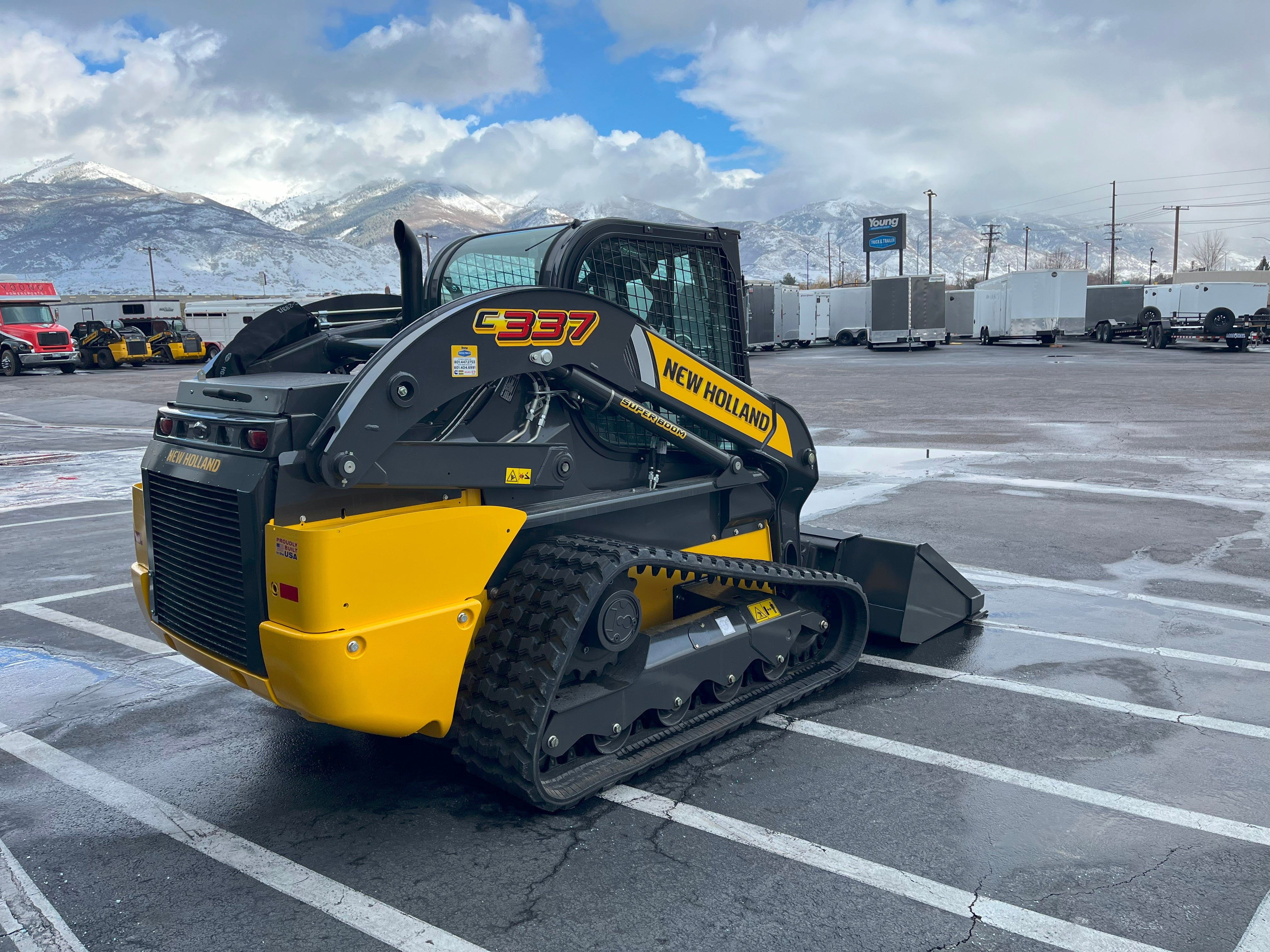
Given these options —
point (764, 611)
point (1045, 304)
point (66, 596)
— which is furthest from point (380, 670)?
point (1045, 304)

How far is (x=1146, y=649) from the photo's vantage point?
603 cm

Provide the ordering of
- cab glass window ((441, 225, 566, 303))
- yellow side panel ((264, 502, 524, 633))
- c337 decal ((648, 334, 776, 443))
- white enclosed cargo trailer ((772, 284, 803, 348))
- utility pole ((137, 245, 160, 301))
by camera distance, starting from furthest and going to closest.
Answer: utility pole ((137, 245, 160, 301)) < white enclosed cargo trailer ((772, 284, 803, 348)) < cab glass window ((441, 225, 566, 303)) < c337 decal ((648, 334, 776, 443)) < yellow side panel ((264, 502, 524, 633))

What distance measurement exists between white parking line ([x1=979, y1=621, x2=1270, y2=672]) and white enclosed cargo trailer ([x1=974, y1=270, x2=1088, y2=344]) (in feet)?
134

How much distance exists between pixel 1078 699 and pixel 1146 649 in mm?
1069

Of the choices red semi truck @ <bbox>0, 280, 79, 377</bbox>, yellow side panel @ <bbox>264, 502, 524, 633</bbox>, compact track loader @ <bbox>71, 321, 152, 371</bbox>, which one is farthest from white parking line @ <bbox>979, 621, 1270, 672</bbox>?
compact track loader @ <bbox>71, 321, 152, 371</bbox>

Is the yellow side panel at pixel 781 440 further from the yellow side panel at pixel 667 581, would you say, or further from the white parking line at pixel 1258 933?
the white parking line at pixel 1258 933

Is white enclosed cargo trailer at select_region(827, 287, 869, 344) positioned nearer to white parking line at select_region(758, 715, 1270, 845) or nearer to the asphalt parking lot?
the asphalt parking lot

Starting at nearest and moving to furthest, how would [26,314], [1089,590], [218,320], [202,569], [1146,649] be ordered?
1. [202,569]
2. [1146,649]
3. [1089,590]
4. [26,314]
5. [218,320]

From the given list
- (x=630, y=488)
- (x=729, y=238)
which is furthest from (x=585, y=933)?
(x=729, y=238)

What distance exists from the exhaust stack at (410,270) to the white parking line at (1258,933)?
A: 3779 mm

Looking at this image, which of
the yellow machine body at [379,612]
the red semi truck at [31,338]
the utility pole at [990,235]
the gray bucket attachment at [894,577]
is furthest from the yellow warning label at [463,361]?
the utility pole at [990,235]

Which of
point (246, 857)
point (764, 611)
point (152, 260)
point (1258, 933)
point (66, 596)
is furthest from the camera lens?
point (152, 260)

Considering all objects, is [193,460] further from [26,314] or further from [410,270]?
[26,314]

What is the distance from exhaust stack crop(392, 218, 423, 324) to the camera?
4281mm
